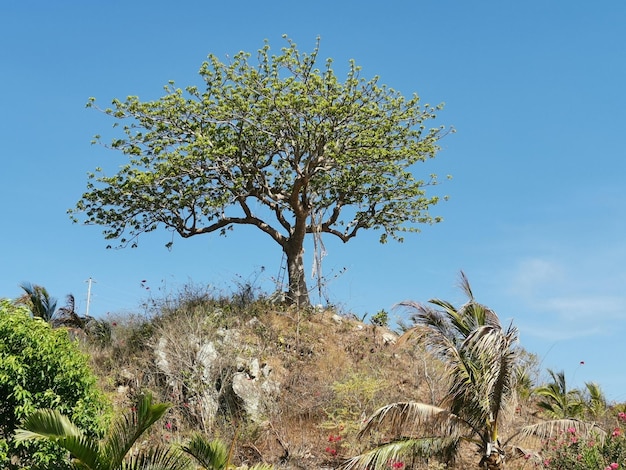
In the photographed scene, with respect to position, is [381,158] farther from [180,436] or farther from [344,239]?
[180,436]

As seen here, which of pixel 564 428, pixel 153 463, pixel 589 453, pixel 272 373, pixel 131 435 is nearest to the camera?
pixel 131 435

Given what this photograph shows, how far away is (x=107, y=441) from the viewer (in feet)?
32.3

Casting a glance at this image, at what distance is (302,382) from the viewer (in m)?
18.6

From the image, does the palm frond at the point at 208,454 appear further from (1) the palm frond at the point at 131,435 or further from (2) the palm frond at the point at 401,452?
(2) the palm frond at the point at 401,452

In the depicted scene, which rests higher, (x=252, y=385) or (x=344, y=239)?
(x=344, y=239)

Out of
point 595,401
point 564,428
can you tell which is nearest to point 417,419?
point 564,428

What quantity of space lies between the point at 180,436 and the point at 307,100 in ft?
31.8

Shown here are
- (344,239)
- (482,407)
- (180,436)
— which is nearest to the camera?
(482,407)

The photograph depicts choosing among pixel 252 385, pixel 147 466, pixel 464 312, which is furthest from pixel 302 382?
pixel 147 466

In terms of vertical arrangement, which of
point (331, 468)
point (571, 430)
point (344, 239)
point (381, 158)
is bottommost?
point (331, 468)

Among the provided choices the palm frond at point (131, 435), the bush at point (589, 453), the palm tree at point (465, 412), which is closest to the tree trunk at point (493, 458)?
the palm tree at point (465, 412)

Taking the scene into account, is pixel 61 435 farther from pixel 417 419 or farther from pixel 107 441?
pixel 417 419

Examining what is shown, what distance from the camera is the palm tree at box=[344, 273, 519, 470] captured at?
42.4 feet

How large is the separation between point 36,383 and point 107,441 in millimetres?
2535
